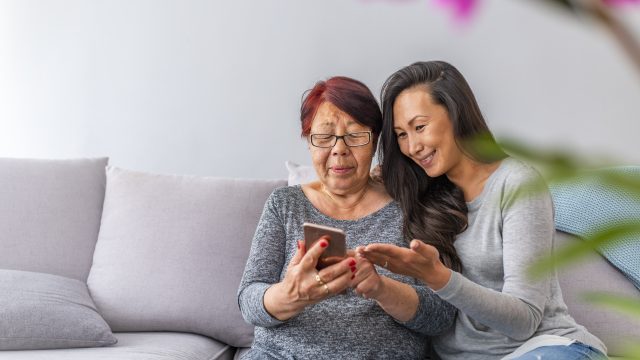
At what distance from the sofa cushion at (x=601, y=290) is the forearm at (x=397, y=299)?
0.51m

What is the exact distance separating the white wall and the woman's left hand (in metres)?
1.21

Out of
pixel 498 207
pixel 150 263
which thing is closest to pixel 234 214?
pixel 150 263

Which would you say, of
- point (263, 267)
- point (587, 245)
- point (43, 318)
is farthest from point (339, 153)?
point (587, 245)

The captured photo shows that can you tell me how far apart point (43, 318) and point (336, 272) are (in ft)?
2.77

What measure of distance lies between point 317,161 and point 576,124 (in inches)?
47.2

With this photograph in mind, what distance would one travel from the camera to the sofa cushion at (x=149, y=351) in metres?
1.98

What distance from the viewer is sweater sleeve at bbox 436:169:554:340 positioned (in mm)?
1741

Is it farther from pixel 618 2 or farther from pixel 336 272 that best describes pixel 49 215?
pixel 618 2

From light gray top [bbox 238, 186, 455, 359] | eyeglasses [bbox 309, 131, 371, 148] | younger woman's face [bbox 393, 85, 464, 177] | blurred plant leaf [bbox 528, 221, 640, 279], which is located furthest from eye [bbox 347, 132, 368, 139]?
blurred plant leaf [bbox 528, 221, 640, 279]

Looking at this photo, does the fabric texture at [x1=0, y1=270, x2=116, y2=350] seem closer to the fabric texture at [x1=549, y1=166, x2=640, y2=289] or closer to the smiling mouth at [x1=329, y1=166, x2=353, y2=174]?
the smiling mouth at [x1=329, y1=166, x2=353, y2=174]

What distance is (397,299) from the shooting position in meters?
1.85

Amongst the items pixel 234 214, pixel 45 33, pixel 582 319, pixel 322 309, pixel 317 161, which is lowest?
pixel 582 319

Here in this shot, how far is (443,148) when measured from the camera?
194 centimetres

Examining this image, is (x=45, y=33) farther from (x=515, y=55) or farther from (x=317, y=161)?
(x=515, y=55)
